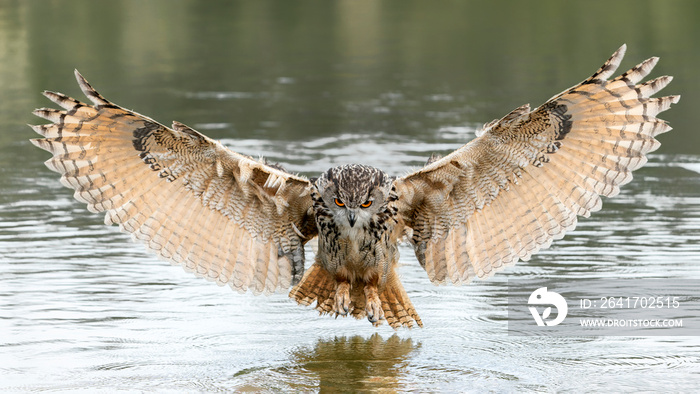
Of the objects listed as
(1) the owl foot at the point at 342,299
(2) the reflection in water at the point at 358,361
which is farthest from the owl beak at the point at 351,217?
(2) the reflection in water at the point at 358,361

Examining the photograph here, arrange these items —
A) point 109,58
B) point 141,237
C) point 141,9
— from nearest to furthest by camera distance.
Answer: point 141,237
point 109,58
point 141,9

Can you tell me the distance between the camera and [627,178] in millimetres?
5867

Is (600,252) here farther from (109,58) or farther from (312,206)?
(109,58)

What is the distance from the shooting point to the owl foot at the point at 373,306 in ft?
20.1

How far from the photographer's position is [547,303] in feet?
22.9

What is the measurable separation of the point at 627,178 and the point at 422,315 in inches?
69.1

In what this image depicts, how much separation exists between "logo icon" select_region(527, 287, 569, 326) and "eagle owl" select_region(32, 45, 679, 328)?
0.71 meters

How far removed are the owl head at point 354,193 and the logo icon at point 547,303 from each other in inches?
56.9

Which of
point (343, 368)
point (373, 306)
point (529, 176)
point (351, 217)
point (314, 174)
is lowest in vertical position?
point (343, 368)

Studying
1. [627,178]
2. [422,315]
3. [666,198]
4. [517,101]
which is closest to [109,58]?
[517,101]

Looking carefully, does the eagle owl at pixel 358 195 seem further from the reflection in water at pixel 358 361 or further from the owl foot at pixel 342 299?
the reflection in water at pixel 358 361

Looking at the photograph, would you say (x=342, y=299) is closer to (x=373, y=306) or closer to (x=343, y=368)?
(x=373, y=306)

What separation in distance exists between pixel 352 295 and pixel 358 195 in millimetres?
830

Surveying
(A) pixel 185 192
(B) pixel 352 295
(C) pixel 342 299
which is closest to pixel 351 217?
(C) pixel 342 299
